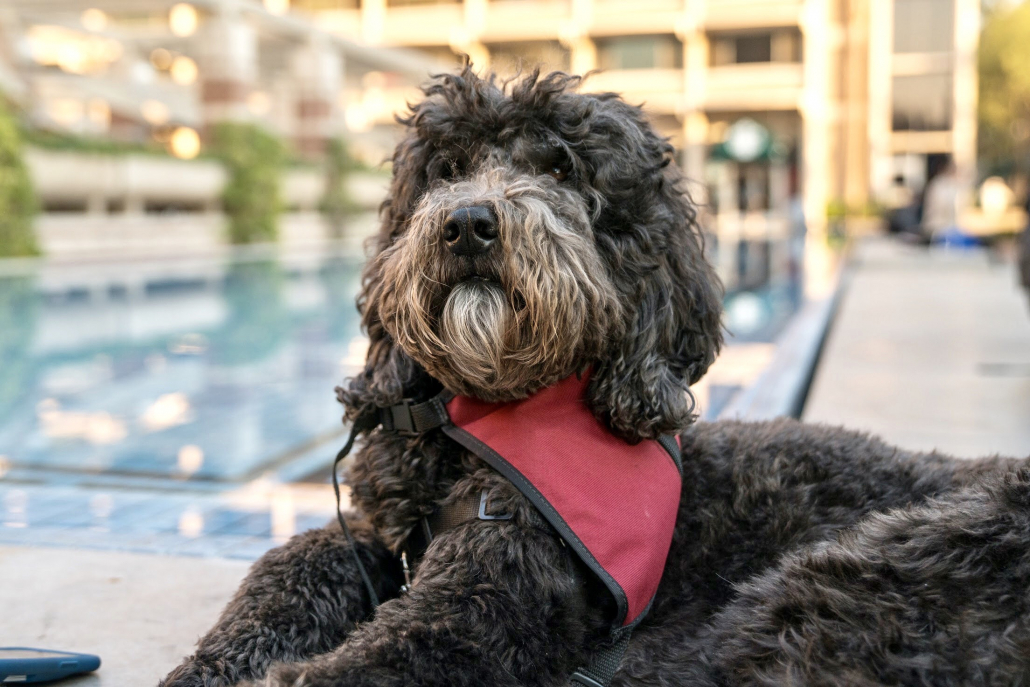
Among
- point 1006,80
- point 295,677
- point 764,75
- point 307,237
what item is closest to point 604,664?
point 295,677

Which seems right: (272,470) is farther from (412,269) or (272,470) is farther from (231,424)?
(412,269)

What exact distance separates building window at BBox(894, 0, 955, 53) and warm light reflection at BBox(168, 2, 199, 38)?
135 ft

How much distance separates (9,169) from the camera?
16.4m

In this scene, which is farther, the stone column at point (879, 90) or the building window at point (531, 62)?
the stone column at point (879, 90)

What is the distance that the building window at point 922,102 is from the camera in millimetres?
52531

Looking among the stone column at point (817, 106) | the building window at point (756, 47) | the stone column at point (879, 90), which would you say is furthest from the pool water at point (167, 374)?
the stone column at point (879, 90)

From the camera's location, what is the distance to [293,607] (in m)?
2.23

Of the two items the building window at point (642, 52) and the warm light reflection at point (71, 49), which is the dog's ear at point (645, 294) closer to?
the warm light reflection at point (71, 49)

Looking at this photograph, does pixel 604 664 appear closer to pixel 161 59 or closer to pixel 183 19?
pixel 183 19

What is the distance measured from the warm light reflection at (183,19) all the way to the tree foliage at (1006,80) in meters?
31.9

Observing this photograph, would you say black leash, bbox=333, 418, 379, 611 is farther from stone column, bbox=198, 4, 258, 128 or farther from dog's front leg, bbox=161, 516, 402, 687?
stone column, bbox=198, 4, 258, 128

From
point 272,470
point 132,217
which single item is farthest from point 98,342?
point 132,217

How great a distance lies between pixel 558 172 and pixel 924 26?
186ft

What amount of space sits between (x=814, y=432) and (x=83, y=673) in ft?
6.61
